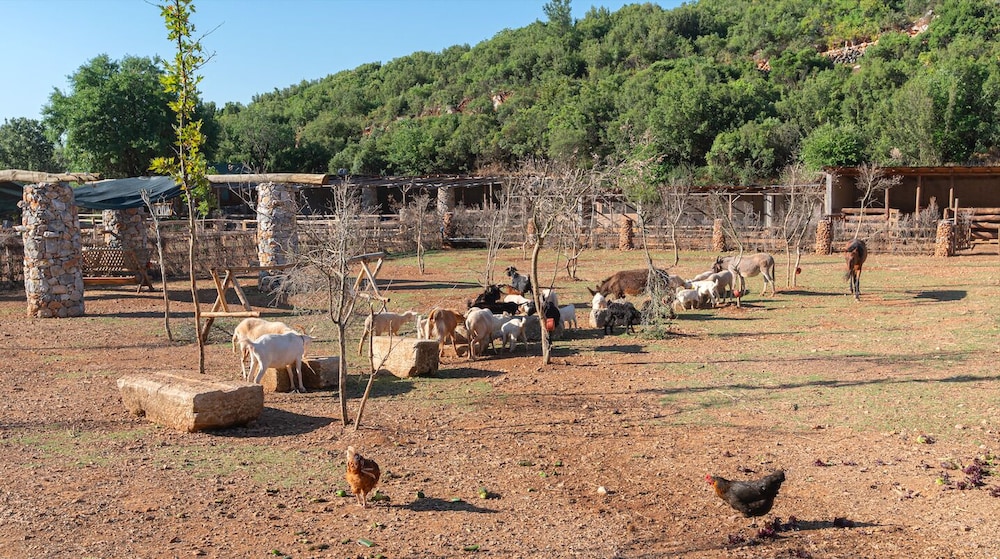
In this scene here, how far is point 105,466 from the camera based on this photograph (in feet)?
24.8

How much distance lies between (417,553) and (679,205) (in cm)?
2947

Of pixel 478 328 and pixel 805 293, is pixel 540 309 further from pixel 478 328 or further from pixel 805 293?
pixel 805 293

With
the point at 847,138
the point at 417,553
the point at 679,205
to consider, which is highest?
the point at 847,138

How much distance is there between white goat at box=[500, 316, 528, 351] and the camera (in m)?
13.1

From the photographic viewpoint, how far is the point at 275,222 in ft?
72.5

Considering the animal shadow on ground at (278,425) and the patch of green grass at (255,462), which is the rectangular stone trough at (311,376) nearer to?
the animal shadow on ground at (278,425)

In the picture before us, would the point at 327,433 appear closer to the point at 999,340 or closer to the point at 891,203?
the point at 999,340

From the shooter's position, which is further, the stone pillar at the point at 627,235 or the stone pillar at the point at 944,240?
the stone pillar at the point at 627,235

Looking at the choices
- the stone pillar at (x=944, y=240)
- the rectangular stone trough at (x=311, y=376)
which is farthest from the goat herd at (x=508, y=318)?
the stone pillar at (x=944, y=240)

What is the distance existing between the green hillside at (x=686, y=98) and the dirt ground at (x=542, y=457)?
25951 mm

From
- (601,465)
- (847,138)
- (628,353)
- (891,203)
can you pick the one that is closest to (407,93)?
(847,138)

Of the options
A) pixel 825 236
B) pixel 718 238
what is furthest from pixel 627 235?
pixel 825 236

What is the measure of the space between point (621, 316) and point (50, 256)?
451 inches

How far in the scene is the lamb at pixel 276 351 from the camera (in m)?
9.77
